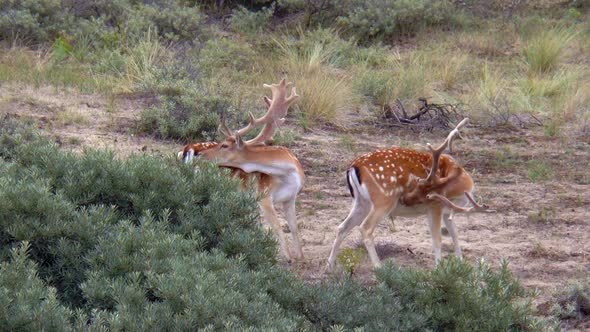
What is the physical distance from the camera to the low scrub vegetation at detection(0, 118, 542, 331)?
5.06 metres

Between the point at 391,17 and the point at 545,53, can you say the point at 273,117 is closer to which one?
the point at 545,53

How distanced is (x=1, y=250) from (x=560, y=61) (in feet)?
40.6

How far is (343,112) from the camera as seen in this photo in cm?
1354

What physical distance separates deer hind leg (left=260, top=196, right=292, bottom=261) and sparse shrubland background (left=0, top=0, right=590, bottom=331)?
5.13 feet

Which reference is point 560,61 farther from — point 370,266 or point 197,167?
point 197,167

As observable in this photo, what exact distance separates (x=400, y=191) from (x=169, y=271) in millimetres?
2966

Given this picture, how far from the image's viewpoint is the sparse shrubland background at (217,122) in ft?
17.5

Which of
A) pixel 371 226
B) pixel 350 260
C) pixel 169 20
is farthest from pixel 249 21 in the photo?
pixel 350 260

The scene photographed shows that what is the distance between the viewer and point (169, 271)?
5.45 m

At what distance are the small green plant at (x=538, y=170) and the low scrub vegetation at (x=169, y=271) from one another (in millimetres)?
4672

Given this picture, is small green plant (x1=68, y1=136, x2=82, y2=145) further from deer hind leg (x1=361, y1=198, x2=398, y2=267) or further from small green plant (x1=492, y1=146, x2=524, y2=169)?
small green plant (x1=492, y1=146, x2=524, y2=169)

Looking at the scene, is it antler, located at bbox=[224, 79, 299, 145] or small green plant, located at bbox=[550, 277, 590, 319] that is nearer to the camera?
small green plant, located at bbox=[550, 277, 590, 319]

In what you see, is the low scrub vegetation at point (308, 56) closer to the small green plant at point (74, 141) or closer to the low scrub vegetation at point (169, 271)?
the small green plant at point (74, 141)

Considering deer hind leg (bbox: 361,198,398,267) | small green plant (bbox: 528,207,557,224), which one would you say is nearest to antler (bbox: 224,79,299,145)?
deer hind leg (bbox: 361,198,398,267)
